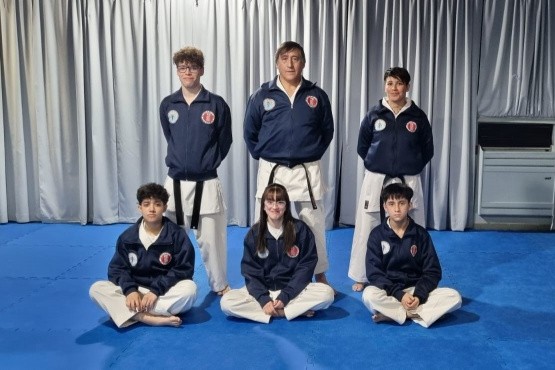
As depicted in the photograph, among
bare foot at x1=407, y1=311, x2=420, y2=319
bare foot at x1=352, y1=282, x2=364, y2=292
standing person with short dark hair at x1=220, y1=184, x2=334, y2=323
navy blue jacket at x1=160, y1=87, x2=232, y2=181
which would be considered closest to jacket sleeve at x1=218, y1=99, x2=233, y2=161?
navy blue jacket at x1=160, y1=87, x2=232, y2=181

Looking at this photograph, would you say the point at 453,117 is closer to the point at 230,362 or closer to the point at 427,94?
the point at 427,94

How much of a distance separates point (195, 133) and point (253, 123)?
0.43m

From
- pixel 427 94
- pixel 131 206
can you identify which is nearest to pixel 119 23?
pixel 131 206

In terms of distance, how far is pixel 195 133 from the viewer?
11.8 feet

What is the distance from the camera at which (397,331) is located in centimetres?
318

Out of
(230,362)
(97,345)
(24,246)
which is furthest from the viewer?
(24,246)

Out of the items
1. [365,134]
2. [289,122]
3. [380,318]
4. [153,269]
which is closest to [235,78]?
[365,134]

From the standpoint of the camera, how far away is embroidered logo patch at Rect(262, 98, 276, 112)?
12.1ft

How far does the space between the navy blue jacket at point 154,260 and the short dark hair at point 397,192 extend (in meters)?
Answer: 1.27

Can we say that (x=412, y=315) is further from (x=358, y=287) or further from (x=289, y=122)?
(x=289, y=122)

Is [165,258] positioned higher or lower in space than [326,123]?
lower

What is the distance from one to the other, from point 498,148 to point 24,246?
4.81 metres

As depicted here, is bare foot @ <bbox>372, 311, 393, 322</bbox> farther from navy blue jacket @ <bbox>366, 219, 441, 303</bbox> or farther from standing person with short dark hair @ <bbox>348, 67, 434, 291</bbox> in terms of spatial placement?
standing person with short dark hair @ <bbox>348, 67, 434, 291</bbox>

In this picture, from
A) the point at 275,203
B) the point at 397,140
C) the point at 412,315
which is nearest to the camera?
the point at 412,315
